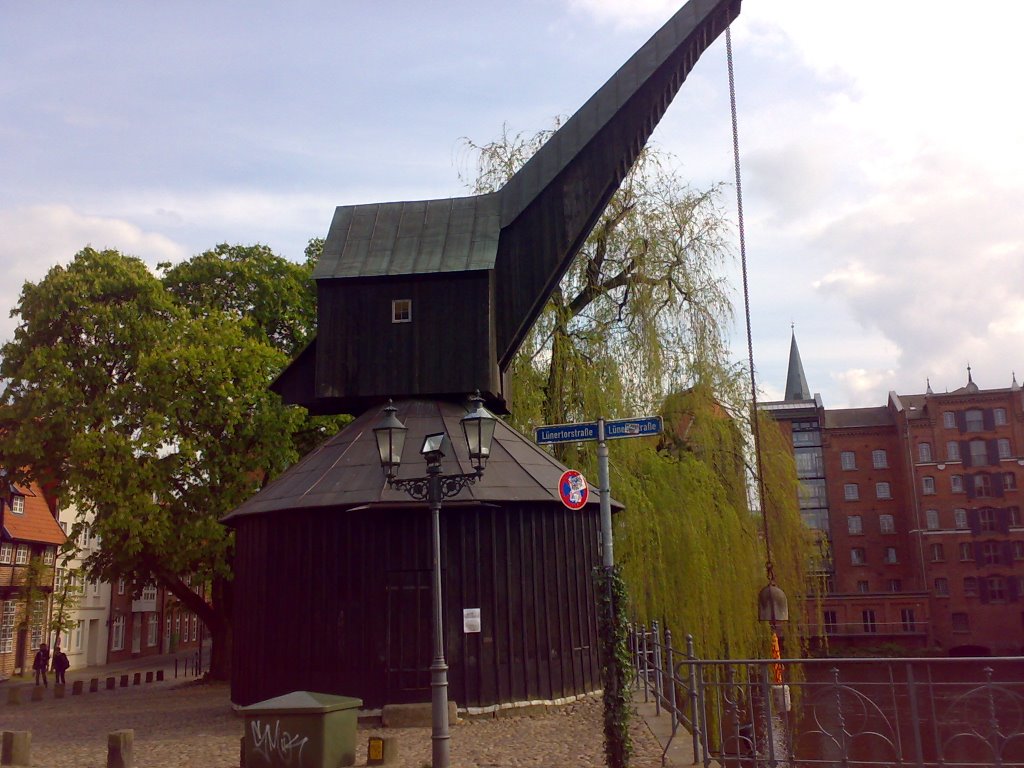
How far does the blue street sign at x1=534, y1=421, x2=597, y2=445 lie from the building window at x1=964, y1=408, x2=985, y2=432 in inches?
2229

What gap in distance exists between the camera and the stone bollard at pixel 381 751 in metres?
11.0

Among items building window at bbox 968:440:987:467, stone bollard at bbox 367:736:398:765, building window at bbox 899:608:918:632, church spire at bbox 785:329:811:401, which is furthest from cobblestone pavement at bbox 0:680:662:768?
church spire at bbox 785:329:811:401

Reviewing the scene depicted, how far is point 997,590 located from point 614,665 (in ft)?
183

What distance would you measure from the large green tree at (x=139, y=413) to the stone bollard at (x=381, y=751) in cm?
1457

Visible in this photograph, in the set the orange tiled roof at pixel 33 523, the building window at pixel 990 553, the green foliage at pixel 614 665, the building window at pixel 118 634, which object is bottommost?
the building window at pixel 118 634

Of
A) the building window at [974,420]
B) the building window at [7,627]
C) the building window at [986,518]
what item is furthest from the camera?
the building window at [974,420]

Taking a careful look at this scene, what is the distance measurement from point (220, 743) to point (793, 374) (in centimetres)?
7618

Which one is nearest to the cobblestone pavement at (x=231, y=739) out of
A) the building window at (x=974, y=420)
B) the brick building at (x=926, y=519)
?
the brick building at (x=926, y=519)

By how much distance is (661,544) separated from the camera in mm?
20312

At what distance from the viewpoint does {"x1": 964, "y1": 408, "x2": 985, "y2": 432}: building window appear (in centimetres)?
5919

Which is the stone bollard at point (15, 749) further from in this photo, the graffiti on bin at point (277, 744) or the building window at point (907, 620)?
the building window at point (907, 620)

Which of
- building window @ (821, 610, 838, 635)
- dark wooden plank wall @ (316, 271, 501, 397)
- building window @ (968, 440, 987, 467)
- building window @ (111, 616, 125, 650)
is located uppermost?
building window @ (968, 440, 987, 467)

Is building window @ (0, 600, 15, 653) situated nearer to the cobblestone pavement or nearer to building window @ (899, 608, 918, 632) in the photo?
the cobblestone pavement

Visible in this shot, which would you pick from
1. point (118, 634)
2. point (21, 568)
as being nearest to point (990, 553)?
point (118, 634)
